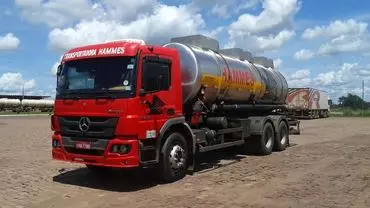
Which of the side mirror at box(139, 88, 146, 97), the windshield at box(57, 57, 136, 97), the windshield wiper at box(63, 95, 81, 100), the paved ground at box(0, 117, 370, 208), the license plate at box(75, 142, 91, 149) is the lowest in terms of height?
the paved ground at box(0, 117, 370, 208)

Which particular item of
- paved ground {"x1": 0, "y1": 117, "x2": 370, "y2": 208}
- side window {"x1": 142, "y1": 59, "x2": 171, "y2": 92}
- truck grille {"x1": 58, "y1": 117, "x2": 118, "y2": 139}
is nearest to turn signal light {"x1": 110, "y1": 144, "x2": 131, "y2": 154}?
truck grille {"x1": 58, "y1": 117, "x2": 118, "y2": 139}

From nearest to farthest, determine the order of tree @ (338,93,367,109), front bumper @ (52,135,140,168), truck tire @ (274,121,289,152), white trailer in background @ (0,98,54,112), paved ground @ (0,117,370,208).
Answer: paved ground @ (0,117,370,208), front bumper @ (52,135,140,168), truck tire @ (274,121,289,152), white trailer in background @ (0,98,54,112), tree @ (338,93,367,109)

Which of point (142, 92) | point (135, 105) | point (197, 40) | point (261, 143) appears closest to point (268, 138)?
point (261, 143)

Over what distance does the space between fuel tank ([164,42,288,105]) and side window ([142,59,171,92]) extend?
59.2 inches

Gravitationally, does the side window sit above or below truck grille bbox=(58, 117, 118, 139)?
above

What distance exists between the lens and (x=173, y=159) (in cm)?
1089

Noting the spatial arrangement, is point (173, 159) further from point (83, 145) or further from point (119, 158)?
point (83, 145)

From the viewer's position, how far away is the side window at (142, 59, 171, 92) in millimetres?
10062

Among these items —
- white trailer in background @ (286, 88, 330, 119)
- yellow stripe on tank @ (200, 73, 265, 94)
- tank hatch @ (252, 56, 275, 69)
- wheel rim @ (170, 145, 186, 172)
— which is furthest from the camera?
white trailer in background @ (286, 88, 330, 119)

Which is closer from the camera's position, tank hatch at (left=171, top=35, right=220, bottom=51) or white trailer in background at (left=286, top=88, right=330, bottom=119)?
tank hatch at (left=171, top=35, right=220, bottom=51)

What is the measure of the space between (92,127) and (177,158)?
2.11m

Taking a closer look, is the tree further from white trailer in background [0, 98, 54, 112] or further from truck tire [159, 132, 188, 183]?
truck tire [159, 132, 188, 183]

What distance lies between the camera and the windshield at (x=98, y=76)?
9.84 metres

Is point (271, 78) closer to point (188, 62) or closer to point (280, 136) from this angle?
point (280, 136)
